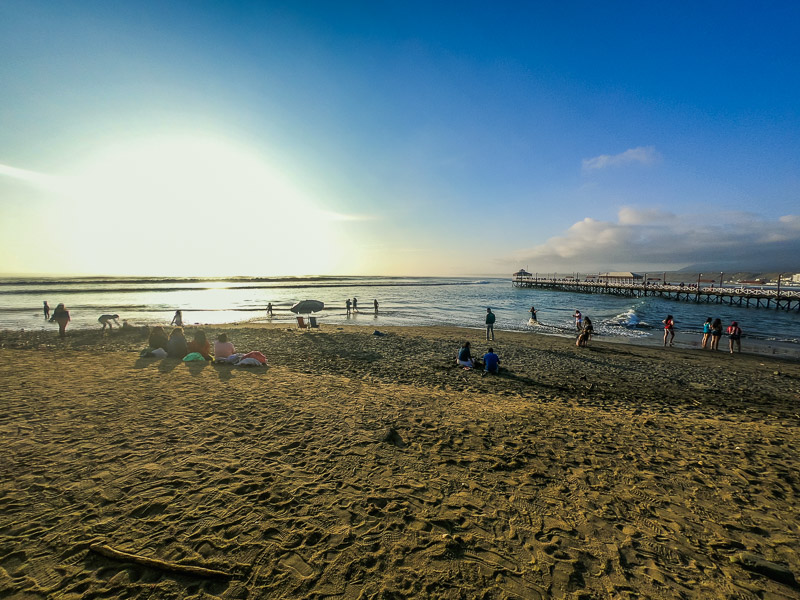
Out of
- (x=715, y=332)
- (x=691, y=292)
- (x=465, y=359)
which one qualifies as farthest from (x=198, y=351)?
(x=691, y=292)

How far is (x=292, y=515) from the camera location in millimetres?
4285

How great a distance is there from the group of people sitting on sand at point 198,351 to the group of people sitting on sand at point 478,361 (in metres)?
7.68

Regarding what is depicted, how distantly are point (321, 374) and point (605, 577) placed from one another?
9.30 metres

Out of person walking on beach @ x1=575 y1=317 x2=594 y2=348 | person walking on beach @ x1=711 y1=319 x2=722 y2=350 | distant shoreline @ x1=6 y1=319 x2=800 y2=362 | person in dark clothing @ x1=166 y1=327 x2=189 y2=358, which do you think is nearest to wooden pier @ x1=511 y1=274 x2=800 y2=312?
distant shoreline @ x1=6 y1=319 x2=800 y2=362

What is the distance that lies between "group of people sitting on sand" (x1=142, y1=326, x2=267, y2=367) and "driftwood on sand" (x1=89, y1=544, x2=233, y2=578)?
846 centimetres

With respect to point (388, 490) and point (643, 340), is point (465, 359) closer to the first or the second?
point (388, 490)

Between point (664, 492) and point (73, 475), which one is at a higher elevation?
point (73, 475)

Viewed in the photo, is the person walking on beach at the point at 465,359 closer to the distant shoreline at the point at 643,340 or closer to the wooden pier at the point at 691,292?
the distant shoreline at the point at 643,340

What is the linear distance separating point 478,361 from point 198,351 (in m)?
11.2

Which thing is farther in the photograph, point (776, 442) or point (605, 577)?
point (776, 442)

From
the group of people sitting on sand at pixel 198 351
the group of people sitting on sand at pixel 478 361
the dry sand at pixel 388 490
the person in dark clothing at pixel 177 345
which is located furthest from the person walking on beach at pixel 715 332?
the person in dark clothing at pixel 177 345

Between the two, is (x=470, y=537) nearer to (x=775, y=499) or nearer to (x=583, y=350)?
(x=775, y=499)

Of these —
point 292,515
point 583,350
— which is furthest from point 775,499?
point 583,350

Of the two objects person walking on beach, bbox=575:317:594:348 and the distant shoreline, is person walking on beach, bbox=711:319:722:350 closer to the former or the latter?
the distant shoreline
